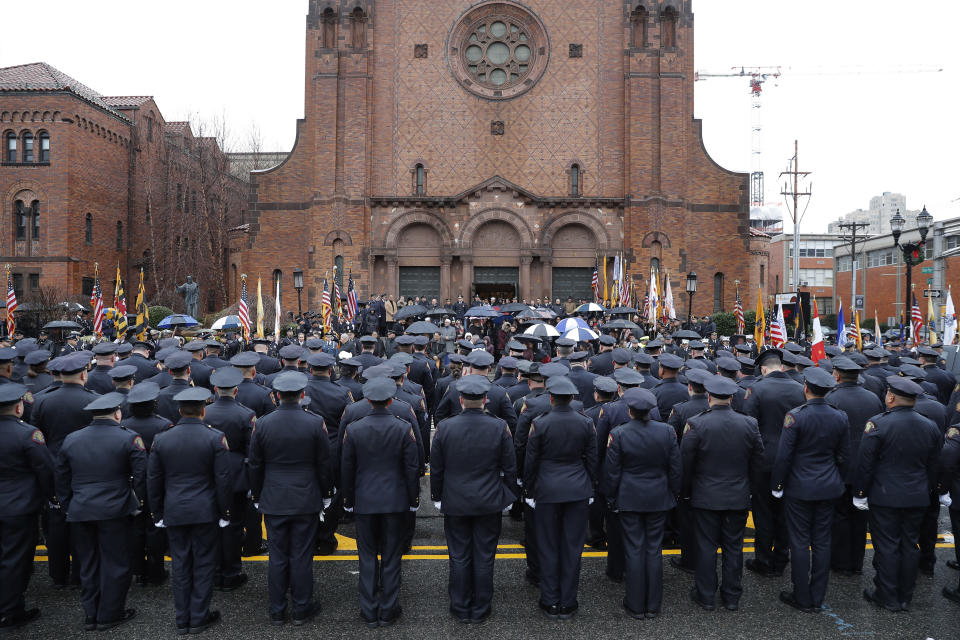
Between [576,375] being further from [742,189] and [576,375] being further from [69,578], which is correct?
[742,189]

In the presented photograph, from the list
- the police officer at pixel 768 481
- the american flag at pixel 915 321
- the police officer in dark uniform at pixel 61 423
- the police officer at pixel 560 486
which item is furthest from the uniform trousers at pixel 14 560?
the american flag at pixel 915 321

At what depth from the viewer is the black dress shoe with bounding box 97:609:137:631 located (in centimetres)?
557

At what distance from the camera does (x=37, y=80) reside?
3722 cm

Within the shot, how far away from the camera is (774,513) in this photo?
22.3ft

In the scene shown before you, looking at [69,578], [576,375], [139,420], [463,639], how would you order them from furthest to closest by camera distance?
[576,375] → [69,578] → [139,420] → [463,639]

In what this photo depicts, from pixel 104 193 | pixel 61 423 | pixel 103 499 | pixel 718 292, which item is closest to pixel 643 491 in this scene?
pixel 103 499

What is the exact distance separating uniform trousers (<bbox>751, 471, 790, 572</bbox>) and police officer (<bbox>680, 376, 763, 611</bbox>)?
0.93 metres

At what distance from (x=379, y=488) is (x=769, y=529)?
4217 millimetres

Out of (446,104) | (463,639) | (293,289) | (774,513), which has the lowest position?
(463,639)

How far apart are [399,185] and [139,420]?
1050 inches

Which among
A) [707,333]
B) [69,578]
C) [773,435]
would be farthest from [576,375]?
[707,333]

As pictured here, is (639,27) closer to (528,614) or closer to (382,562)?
(528,614)

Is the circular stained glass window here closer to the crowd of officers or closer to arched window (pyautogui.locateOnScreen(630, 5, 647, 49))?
arched window (pyautogui.locateOnScreen(630, 5, 647, 49))

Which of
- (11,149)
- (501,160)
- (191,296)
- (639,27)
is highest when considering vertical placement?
(639,27)
